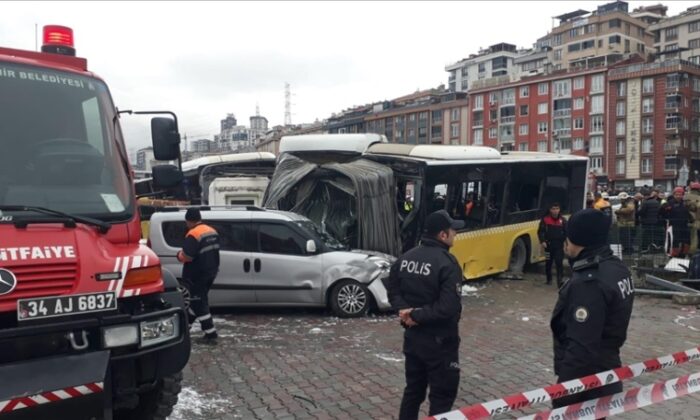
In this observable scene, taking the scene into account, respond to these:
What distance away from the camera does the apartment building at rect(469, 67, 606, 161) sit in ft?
250

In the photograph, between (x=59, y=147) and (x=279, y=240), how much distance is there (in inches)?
216

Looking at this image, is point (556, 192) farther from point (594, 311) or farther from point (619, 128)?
point (619, 128)

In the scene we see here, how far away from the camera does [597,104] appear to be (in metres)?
75.6

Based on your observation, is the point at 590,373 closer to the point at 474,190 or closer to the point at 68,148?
the point at 68,148

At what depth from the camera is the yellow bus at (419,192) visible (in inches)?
452

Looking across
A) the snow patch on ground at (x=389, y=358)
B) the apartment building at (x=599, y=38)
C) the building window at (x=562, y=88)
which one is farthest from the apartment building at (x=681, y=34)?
the snow patch on ground at (x=389, y=358)

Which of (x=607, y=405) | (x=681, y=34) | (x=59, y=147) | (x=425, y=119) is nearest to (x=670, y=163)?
(x=681, y=34)

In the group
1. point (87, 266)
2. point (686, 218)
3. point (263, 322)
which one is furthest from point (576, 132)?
point (87, 266)

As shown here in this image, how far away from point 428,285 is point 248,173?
1230 cm

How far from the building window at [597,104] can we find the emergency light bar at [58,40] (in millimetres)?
78565

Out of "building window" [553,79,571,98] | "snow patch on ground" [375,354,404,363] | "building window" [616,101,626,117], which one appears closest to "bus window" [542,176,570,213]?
"snow patch on ground" [375,354,404,363]

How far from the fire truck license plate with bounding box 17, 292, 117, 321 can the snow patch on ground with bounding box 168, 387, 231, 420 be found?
1845mm

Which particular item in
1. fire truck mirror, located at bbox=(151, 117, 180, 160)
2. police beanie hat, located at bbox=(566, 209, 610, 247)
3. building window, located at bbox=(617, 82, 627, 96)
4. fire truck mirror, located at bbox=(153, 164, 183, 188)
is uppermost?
building window, located at bbox=(617, 82, 627, 96)

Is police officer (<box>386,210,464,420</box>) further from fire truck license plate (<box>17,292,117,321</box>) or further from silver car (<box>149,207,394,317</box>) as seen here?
silver car (<box>149,207,394,317</box>)
